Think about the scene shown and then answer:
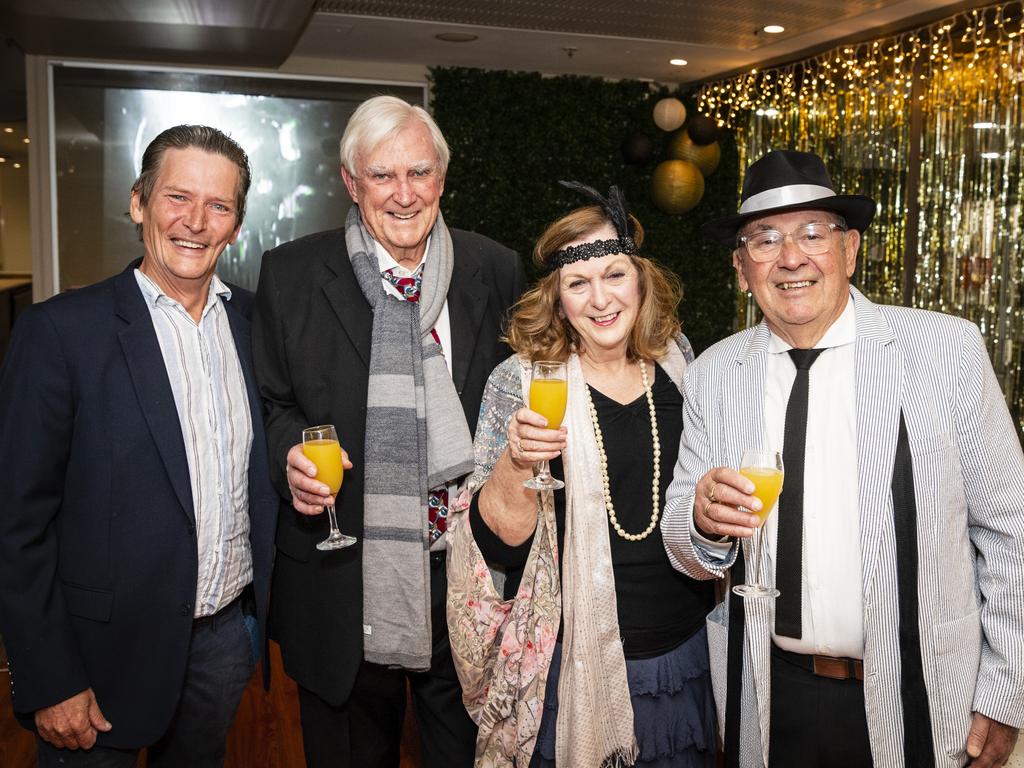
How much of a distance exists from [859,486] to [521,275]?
1141 mm

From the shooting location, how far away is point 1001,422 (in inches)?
66.7

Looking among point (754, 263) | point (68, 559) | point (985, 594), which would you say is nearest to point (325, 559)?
point (68, 559)

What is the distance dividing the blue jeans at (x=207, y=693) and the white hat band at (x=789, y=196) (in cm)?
151

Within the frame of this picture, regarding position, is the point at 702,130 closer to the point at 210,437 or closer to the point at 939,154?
the point at 939,154

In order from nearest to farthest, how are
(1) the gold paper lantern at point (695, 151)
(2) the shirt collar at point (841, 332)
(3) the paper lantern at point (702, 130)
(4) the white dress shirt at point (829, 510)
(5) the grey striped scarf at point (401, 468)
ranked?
(4) the white dress shirt at point (829, 510) → (2) the shirt collar at point (841, 332) → (5) the grey striped scarf at point (401, 468) → (3) the paper lantern at point (702, 130) → (1) the gold paper lantern at point (695, 151)

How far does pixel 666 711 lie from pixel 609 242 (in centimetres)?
106

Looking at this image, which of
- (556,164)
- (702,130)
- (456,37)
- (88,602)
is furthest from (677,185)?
(88,602)

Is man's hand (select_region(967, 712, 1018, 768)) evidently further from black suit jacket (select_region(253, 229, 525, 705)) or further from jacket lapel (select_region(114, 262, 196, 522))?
jacket lapel (select_region(114, 262, 196, 522))

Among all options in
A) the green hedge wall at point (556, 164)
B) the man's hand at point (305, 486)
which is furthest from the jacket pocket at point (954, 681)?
the green hedge wall at point (556, 164)

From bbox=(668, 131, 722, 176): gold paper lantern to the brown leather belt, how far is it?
678 centimetres

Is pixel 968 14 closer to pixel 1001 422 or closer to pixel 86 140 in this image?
pixel 1001 422

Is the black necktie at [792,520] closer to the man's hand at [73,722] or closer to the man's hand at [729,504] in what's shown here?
the man's hand at [729,504]

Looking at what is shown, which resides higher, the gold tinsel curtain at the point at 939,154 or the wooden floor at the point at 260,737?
the gold tinsel curtain at the point at 939,154

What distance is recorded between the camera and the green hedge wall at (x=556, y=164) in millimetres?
7535
